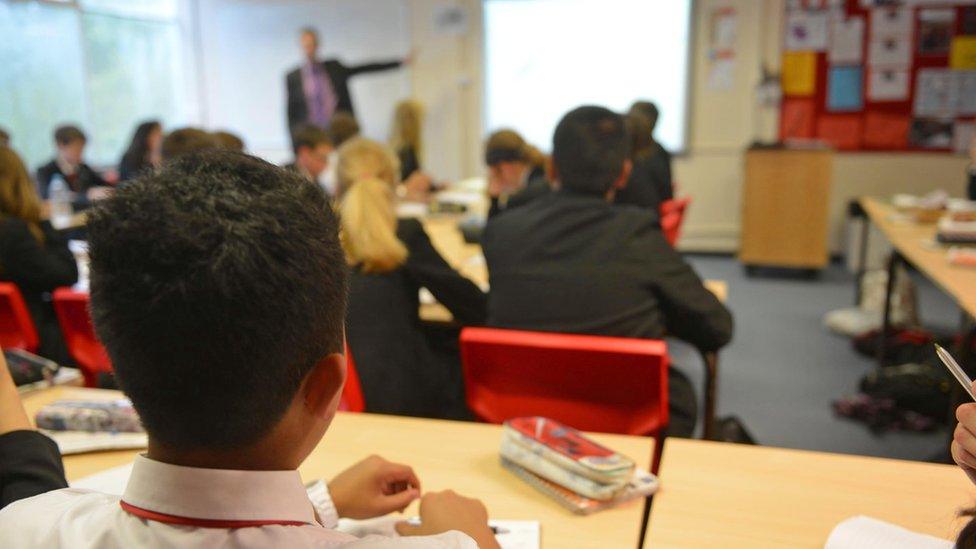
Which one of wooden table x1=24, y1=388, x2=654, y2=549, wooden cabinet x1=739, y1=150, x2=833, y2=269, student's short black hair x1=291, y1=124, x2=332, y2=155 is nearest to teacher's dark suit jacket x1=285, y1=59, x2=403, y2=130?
student's short black hair x1=291, y1=124, x2=332, y2=155

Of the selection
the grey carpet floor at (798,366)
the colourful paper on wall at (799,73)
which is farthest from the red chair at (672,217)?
the colourful paper on wall at (799,73)

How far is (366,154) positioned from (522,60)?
14.6 feet

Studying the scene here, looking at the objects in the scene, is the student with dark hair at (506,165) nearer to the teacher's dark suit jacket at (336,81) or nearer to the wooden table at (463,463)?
the wooden table at (463,463)

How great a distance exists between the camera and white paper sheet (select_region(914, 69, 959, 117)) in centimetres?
559

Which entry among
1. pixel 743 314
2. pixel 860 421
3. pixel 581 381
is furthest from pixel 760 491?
pixel 743 314

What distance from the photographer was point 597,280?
1850 mm

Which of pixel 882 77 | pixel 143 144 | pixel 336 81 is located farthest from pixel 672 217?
pixel 336 81

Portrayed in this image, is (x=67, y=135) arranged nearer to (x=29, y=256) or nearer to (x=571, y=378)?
(x=29, y=256)

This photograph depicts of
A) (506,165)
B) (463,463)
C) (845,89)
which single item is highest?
(845,89)

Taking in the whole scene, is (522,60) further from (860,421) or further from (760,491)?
(760,491)

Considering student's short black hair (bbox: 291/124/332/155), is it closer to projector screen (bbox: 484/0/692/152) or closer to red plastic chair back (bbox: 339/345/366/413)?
projector screen (bbox: 484/0/692/152)

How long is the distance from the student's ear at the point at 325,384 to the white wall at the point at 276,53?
6.46 m

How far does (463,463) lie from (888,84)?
223 inches

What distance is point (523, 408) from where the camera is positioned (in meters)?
1.79
